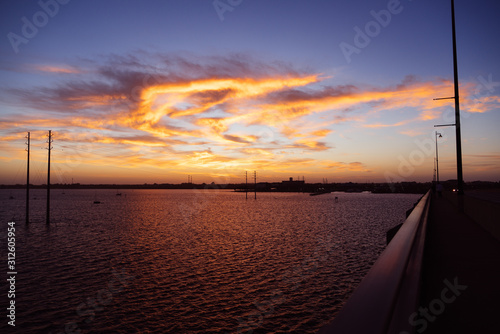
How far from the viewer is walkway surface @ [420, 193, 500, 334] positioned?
15.4ft

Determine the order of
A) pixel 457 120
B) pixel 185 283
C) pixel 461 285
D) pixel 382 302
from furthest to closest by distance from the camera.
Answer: pixel 457 120 → pixel 185 283 → pixel 461 285 → pixel 382 302

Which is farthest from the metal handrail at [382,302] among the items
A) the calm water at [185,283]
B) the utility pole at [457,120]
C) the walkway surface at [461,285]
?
the utility pole at [457,120]

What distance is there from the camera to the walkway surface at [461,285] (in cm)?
471

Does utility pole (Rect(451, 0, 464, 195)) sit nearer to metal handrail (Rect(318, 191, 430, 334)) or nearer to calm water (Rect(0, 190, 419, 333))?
calm water (Rect(0, 190, 419, 333))

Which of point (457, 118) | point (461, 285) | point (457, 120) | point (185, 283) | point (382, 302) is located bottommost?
point (185, 283)

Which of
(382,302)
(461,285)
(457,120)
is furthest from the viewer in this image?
(457,120)

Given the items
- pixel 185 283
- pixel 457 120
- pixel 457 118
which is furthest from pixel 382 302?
pixel 457 118

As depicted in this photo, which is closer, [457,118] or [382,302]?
[382,302]

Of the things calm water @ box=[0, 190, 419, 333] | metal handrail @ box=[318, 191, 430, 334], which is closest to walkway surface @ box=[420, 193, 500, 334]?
metal handrail @ box=[318, 191, 430, 334]

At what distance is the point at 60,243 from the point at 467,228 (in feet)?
112

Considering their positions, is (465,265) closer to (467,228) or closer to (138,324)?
(467,228)

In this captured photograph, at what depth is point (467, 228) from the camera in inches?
598

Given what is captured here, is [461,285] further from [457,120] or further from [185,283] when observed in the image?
[457,120]

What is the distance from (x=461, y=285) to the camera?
21.5ft
